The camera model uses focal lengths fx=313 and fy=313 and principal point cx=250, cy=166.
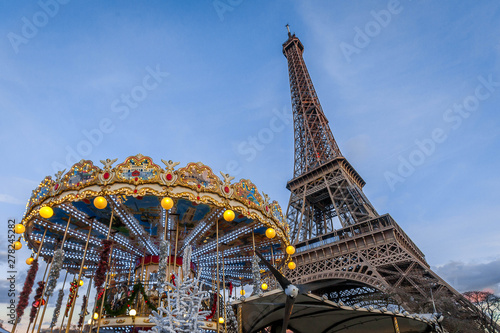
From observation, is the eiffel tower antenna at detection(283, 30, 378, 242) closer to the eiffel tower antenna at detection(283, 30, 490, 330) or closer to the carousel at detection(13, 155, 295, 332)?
the eiffel tower antenna at detection(283, 30, 490, 330)

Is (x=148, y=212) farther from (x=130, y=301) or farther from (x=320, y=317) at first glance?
(x=320, y=317)

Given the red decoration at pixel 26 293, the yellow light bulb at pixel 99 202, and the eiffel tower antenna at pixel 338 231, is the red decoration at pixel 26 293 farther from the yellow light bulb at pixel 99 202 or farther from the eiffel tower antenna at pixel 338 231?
the eiffel tower antenna at pixel 338 231

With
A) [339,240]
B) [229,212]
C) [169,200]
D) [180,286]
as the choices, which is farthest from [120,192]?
[339,240]

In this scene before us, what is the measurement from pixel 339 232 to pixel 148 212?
21110mm

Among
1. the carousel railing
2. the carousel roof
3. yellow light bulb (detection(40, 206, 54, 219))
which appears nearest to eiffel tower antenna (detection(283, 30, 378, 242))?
the carousel roof

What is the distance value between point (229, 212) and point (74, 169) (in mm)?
4194

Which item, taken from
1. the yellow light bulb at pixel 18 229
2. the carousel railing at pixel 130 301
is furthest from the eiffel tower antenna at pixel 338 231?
the yellow light bulb at pixel 18 229

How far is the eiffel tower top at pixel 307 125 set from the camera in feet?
120

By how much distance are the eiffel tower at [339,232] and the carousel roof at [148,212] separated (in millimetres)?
10865

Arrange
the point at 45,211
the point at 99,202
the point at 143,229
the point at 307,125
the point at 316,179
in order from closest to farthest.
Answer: the point at 99,202 → the point at 45,211 → the point at 143,229 → the point at 316,179 → the point at 307,125

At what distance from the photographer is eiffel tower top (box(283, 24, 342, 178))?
36500 millimetres

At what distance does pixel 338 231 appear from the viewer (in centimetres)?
2736

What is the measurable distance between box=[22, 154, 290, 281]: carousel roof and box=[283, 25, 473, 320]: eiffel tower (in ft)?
35.6

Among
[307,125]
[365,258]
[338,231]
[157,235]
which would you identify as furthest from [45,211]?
[307,125]
